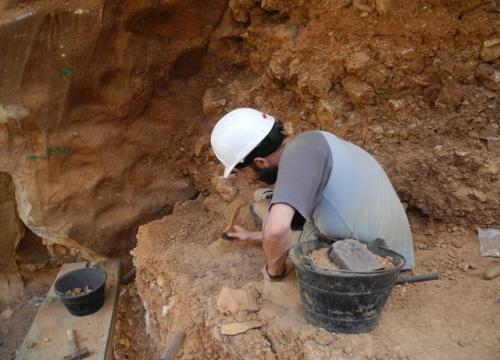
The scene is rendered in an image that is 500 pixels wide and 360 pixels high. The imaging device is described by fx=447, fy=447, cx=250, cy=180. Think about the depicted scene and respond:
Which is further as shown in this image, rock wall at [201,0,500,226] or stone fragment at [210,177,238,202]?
stone fragment at [210,177,238,202]

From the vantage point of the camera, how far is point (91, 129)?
3.82m

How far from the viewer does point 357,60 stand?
296cm

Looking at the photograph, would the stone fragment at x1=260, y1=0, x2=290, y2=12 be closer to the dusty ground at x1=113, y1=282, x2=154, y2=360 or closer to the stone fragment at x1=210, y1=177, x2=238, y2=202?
the stone fragment at x1=210, y1=177, x2=238, y2=202

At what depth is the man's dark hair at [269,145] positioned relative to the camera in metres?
2.40

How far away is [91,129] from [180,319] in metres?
2.05

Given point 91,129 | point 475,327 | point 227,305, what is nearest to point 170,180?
point 91,129

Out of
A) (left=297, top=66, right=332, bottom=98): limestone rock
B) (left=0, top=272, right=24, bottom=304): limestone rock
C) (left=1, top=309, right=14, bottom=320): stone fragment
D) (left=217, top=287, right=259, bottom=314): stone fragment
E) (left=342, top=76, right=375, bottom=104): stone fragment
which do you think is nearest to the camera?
(left=217, top=287, right=259, bottom=314): stone fragment

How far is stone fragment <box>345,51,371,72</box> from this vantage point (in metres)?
2.95

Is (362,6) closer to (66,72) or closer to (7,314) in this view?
(66,72)

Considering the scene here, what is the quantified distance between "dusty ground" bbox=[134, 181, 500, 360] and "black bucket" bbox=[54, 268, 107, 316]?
21.7 inches

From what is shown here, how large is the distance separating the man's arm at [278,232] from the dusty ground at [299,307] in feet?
0.79

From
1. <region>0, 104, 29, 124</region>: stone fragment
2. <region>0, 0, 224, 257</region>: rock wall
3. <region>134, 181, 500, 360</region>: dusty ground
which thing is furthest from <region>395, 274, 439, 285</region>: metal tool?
<region>0, 104, 29, 124</region>: stone fragment

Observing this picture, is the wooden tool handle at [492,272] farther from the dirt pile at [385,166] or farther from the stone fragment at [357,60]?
the stone fragment at [357,60]

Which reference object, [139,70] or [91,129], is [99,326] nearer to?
[91,129]
